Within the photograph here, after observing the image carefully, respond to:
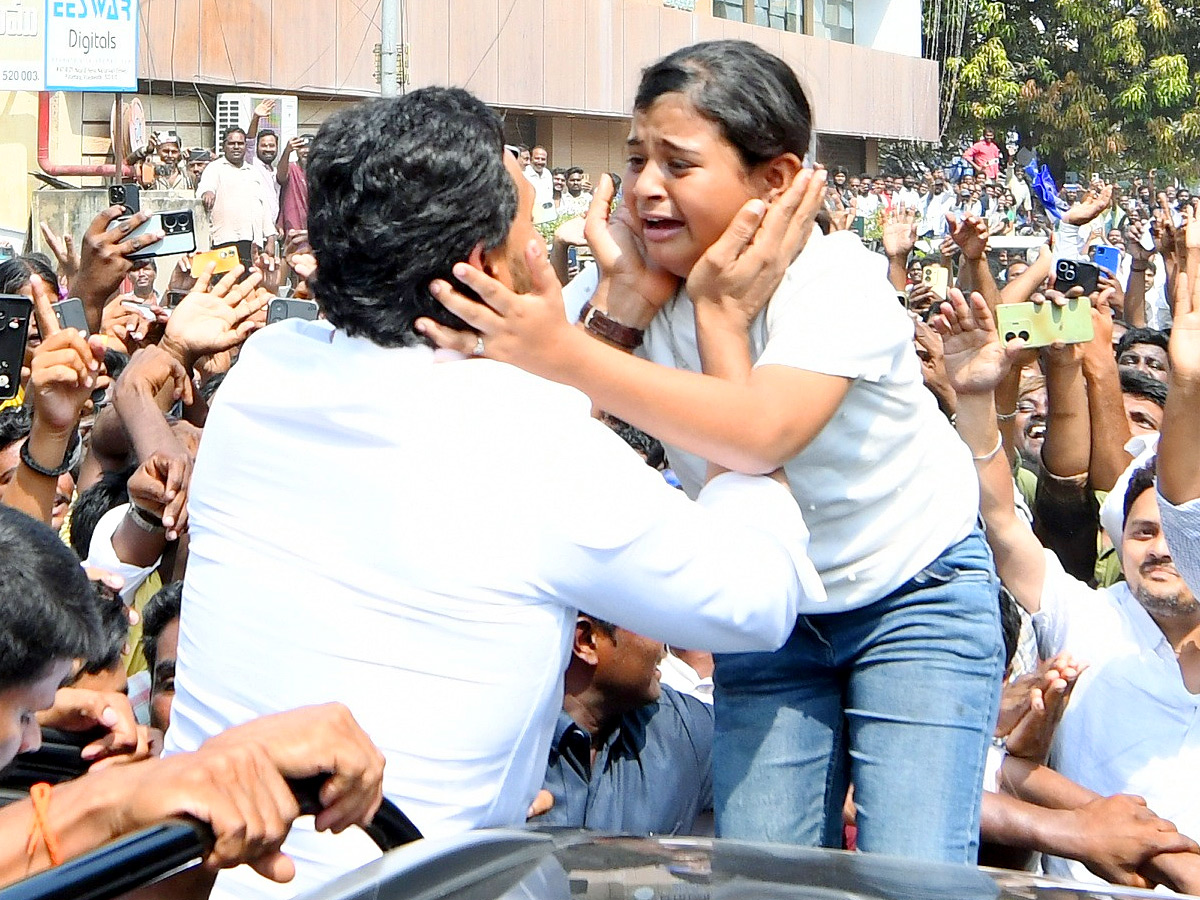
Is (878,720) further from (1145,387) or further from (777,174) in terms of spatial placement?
(1145,387)

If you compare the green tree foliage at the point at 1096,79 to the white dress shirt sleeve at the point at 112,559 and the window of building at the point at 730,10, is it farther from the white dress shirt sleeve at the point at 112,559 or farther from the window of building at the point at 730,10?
the white dress shirt sleeve at the point at 112,559

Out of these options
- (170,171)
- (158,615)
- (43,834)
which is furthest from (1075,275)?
(170,171)

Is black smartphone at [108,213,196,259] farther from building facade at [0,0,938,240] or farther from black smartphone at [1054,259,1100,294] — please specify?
building facade at [0,0,938,240]

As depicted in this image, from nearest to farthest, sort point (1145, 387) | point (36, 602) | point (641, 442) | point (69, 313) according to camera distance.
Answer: point (36, 602)
point (69, 313)
point (641, 442)
point (1145, 387)

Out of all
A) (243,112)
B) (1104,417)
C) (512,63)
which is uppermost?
(512,63)

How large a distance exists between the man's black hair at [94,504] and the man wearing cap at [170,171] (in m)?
10.1

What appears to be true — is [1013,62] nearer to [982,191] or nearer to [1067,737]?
[982,191]

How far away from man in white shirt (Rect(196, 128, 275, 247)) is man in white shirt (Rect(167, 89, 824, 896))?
36.1 ft

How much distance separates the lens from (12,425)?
3961 mm

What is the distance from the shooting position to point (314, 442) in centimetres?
183

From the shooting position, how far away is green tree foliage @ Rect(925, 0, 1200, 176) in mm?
29922

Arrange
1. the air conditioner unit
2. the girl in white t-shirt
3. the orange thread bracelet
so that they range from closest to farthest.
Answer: the orange thread bracelet → the girl in white t-shirt → the air conditioner unit

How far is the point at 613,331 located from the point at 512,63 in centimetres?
2158

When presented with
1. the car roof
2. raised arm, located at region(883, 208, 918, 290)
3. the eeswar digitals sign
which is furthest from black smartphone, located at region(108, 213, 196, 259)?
the eeswar digitals sign
